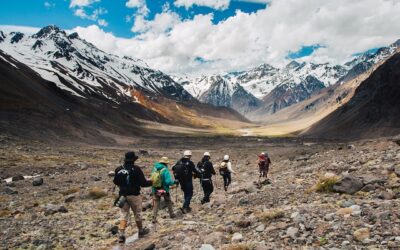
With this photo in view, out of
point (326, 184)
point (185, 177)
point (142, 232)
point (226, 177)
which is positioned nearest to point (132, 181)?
point (142, 232)

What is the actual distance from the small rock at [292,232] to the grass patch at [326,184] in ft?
18.0

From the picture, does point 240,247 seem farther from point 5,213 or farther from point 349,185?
point 5,213

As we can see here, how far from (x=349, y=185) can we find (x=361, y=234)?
574 cm

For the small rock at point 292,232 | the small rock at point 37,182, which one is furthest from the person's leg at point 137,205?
the small rock at point 37,182

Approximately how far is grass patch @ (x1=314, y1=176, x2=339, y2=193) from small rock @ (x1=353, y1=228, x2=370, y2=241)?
6.29 m

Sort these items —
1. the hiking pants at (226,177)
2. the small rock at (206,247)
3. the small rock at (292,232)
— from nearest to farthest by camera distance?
1. the small rock at (292,232)
2. the small rock at (206,247)
3. the hiking pants at (226,177)

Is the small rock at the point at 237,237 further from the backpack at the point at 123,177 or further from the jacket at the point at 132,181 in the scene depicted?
the backpack at the point at 123,177

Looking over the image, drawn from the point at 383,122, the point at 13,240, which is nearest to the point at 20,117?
the point at 13,240

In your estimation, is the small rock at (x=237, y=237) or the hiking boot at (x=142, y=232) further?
the hiking boot at (x=142, y=232)

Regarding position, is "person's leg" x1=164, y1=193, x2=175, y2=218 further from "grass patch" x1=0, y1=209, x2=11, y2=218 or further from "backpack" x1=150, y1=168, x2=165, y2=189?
"grass patch" x1=0, y1=209, x2=11, y2=218

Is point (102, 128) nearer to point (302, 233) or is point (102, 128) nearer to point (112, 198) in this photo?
point (112, 198)

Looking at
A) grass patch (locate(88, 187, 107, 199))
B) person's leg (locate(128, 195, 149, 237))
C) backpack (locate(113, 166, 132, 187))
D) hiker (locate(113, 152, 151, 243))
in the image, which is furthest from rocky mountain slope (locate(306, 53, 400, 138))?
backpack (locate(113, 166, 132, 187))

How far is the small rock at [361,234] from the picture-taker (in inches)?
440

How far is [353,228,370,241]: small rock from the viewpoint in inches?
440
